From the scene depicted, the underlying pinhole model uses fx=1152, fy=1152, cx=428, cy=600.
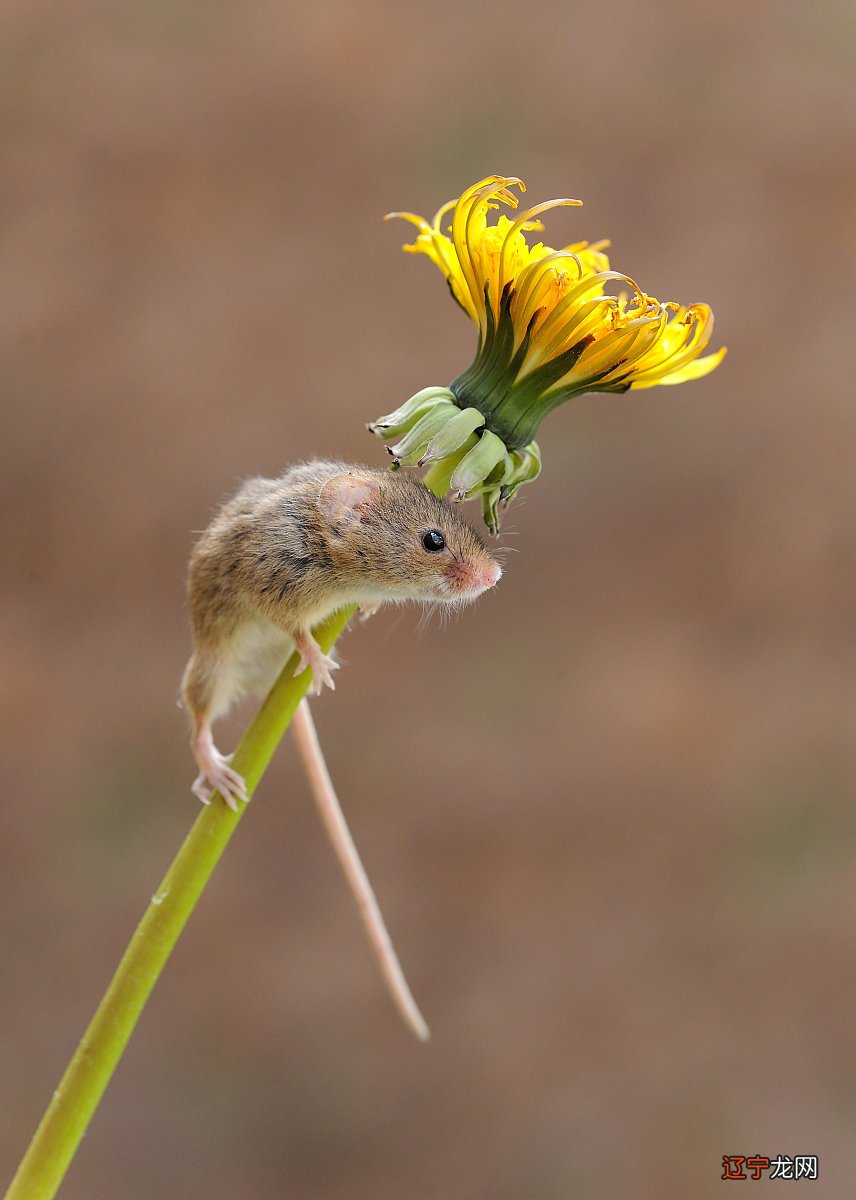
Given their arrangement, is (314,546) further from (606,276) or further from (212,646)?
(606,276)

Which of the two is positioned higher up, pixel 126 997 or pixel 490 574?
pixel 490 574

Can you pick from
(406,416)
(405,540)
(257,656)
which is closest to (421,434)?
(406,416)

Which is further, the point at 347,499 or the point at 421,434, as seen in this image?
the point at 347,499

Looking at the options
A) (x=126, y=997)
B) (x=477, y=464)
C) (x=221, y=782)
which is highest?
(x=477, y=464)

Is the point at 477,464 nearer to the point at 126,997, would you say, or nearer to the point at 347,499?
the point at 347,499

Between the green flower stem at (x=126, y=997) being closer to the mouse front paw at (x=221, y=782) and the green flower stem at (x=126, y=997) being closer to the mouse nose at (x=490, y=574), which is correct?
the mouse front paw at (x=221, y=782)

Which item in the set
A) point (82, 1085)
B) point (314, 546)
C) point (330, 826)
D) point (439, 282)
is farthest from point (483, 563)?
point (439, 282)

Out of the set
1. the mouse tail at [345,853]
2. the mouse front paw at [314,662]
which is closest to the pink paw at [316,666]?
the mouse front paw at [314,662]
